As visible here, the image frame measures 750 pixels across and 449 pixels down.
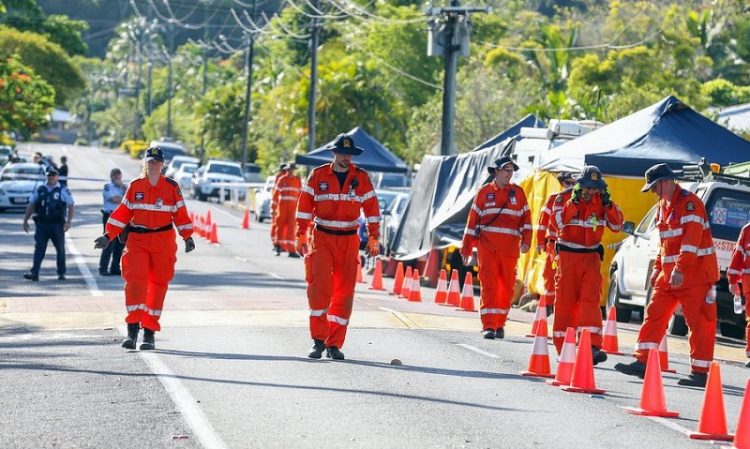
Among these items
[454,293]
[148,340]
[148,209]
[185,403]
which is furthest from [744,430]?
[454,293]

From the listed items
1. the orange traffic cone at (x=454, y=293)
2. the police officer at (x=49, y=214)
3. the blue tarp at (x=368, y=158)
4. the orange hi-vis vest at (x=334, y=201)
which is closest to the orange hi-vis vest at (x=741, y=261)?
the orange hi-vis vest at (x=334, y=201)

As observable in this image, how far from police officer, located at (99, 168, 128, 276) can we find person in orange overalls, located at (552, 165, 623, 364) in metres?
11.1

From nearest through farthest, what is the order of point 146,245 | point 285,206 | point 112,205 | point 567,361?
1. point 567,361
2. point 146,245
3. point 112,205
4. point 285,206

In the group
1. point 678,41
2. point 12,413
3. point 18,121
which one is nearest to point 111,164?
point 18,121

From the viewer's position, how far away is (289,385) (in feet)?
39.7

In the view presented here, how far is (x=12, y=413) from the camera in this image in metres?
10.7

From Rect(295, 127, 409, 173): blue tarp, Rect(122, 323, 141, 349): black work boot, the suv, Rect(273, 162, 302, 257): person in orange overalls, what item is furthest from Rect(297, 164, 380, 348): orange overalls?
Rect(273, 162, 302, 257): person in orange overalls

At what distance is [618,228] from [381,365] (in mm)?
2881

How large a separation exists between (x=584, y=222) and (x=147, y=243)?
4277 millimetres

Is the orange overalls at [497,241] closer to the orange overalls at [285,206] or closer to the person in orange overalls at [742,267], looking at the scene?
the person in orange overalls at [742,267]

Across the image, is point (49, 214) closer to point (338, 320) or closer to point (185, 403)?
point (338, 320)

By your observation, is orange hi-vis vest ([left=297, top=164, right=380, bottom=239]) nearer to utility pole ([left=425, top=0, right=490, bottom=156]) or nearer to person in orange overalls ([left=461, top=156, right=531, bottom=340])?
person in orange overalls ([left=461, top=156, right=531, bottom=340])

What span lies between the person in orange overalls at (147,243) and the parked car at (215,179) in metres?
45.2

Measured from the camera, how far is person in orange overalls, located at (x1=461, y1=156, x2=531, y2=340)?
54.4ft
